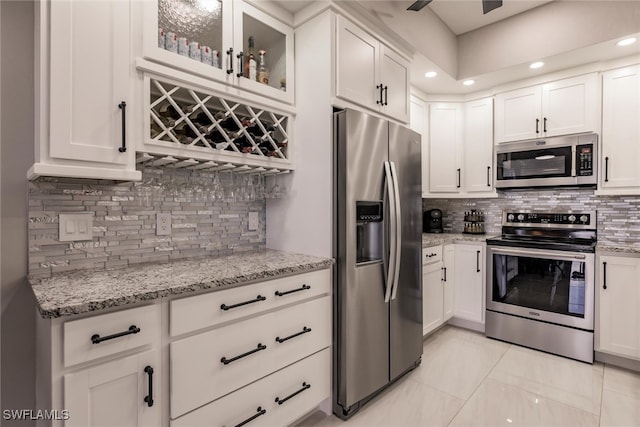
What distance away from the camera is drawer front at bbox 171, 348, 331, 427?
1.37 m

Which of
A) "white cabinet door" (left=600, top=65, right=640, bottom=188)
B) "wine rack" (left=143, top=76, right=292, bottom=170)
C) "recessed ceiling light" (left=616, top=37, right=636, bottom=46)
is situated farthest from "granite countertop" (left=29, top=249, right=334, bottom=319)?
"recessed ceiling light" (left=616, top=37, right=636, bottom=46)

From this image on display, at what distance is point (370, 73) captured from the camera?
2170 mm

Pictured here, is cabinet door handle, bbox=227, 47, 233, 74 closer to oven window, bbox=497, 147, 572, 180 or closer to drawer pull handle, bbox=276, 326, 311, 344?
drawer pull handle, bbox=276, 326, 311, 344

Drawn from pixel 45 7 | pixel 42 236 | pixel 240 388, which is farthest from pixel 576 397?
pixel 45 7

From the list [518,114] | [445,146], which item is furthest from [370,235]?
[518,114]

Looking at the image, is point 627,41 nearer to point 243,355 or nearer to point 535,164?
point 535,164

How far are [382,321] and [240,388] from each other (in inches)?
37.4

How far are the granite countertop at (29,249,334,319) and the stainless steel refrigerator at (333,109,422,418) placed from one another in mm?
245

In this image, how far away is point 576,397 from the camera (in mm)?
2066

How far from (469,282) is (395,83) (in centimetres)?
195

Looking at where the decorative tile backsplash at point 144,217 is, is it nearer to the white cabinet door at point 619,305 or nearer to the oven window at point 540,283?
the oven window at point 540,283

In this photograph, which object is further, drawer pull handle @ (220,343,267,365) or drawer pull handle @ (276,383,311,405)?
drawer pull handle @ (276,383,311,405)

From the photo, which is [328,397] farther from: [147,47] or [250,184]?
[147,47]

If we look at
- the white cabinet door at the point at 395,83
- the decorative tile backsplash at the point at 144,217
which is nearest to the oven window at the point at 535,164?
the white cabinet door at the point at 395,83
